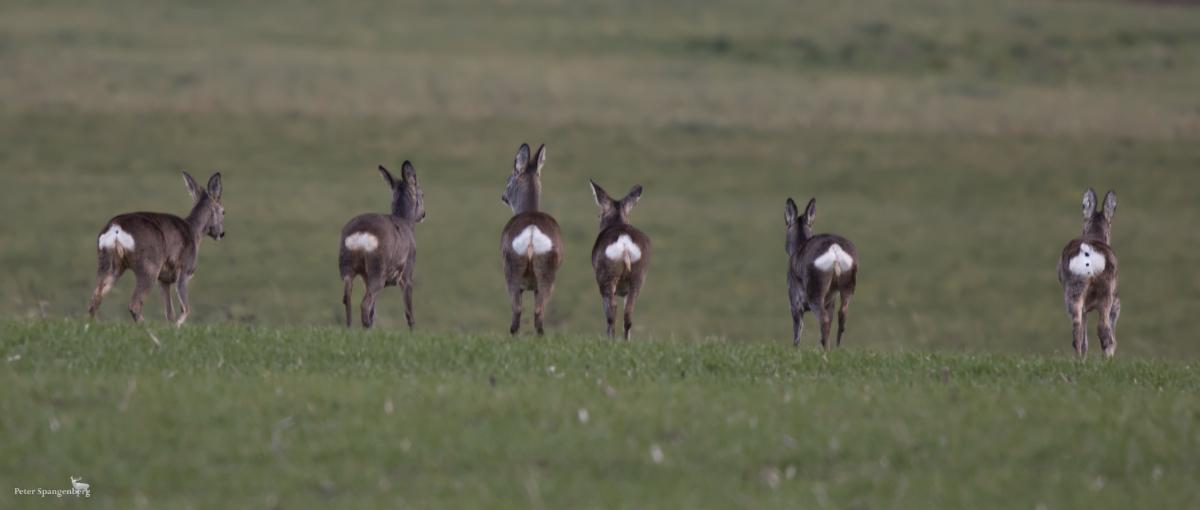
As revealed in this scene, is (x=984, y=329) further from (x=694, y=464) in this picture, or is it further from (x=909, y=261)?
(x=694, y=464)

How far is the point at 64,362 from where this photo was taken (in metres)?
10.7

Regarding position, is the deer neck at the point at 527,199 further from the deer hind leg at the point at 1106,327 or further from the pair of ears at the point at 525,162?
the deer hind leg at the point at 1106,327

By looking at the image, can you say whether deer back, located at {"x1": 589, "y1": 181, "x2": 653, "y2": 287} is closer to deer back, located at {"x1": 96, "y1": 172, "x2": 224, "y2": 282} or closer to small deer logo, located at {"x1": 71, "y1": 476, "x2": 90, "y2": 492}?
deer back, located at {"x1": 96, "y1": 172, "x2": 224, "y2": 282}

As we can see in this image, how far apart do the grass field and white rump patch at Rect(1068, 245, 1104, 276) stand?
1.55 m

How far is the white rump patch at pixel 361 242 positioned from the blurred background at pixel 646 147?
168 cm

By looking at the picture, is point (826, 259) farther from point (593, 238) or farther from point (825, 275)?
point (593, 238)

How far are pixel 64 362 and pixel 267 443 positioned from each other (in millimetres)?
3570

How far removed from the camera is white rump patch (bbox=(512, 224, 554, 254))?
13.7m

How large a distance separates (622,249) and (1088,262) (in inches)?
221

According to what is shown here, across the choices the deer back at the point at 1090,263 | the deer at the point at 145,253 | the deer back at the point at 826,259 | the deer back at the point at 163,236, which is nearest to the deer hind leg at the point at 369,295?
the deer at the point at 145,253

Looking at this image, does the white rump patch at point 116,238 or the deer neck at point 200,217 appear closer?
the white rump patch at point 116,238

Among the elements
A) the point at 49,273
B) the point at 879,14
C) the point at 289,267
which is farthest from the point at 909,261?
the point at 879,14

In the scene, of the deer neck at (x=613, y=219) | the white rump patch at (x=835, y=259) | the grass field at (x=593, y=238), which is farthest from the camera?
the deer neck at (x=613, y=219)

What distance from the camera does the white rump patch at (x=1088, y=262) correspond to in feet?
48.5
